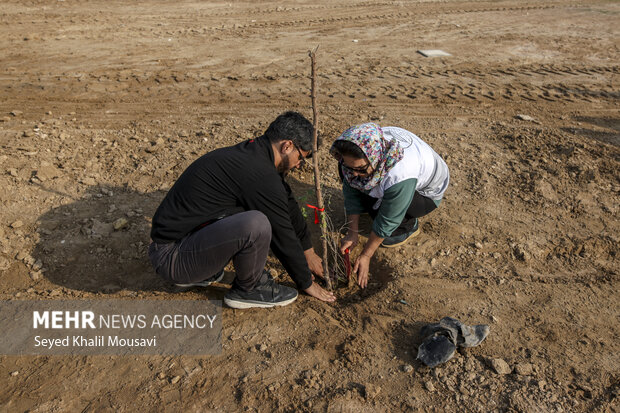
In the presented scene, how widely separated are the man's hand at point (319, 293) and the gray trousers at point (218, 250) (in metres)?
0.36

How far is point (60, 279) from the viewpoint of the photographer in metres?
3.01

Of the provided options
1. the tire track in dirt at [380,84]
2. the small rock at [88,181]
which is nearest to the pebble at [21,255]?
the small rock at [88,181]

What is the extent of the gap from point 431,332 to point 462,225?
138cm

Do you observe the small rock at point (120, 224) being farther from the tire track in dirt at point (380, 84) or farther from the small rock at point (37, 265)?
the tire track in dirt at point (380, 84)

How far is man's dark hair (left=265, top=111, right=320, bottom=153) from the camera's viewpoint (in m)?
2.25

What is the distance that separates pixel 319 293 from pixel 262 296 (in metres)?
0.35

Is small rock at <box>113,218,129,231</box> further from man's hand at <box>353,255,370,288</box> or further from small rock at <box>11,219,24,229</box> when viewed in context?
man's hand at <box>353,255,370,288</box>

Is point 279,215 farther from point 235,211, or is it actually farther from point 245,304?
point 245,304

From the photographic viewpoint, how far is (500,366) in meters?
2.23

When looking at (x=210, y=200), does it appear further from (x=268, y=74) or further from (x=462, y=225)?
(x=268, y=74)

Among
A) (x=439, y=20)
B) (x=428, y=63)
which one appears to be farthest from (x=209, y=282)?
(x=439, y=20)

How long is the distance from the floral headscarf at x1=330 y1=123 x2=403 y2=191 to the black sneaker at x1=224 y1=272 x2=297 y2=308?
0.82 metres

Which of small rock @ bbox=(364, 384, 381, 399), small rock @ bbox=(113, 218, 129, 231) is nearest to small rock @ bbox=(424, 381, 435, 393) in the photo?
small rock @ bbox=(364, 384, 381, 399)

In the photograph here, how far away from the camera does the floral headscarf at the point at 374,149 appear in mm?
2494
